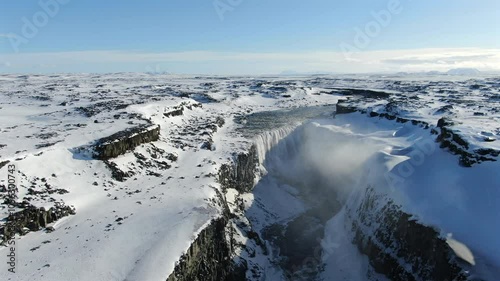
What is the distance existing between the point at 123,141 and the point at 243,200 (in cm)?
1411

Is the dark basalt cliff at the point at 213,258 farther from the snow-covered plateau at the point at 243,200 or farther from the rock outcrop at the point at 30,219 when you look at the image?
the rock outcrop at the point at 30,219

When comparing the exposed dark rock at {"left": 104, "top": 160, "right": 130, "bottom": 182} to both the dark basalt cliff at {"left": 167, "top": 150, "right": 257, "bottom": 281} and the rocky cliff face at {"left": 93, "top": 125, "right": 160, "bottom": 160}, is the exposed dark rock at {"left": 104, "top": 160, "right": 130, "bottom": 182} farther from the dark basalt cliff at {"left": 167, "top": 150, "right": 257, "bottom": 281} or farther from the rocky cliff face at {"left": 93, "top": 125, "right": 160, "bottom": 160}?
the dark basalt cliff at {"left": 167, "top": 150, "right": 257, "bottom": 281}

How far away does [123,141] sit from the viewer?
36625 mm

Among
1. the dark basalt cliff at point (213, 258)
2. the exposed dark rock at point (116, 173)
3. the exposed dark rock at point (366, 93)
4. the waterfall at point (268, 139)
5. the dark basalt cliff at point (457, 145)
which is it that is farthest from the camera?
the exposed dark rock at point (366, 93)

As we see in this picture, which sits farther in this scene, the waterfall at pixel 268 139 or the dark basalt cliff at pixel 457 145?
the waterfall at pixel 268 139

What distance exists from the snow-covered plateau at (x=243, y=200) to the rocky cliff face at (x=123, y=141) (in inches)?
5.4

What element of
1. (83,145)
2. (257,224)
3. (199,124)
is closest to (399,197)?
(257,224)

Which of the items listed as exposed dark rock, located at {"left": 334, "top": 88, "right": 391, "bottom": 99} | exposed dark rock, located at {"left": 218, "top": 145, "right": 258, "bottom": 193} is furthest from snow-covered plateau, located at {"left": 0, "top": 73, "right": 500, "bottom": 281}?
exposed dark rock, located at {"left": 334, "top": 88, "right": 391, "bottom": 99}

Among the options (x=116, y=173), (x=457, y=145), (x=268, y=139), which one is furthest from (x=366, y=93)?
(x=116, y=173)

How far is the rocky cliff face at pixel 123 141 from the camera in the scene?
34.1m

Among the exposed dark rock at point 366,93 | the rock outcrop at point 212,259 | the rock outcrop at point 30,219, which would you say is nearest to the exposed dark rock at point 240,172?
the rock outcrop at point 212,259

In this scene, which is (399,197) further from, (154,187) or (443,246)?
(154,187)

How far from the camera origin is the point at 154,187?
31547 mm

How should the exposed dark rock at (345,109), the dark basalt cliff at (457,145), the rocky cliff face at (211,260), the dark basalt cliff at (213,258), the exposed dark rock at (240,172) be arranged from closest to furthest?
the rocky cliff face at (211,260)
the dark basalt cliff at (213,258)
the dark basalt cliff at (457,145)
the exposed dark rock at (240,172)
the exposed dark rock at (345,109)
